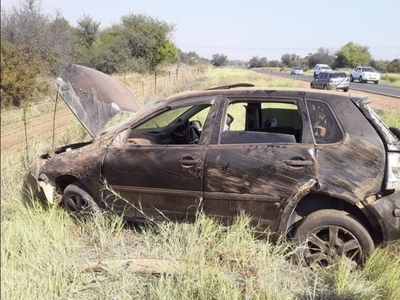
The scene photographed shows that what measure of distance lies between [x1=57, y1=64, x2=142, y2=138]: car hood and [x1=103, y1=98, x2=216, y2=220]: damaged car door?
0.46m

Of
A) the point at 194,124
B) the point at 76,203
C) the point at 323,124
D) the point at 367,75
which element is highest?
the point at 367,75

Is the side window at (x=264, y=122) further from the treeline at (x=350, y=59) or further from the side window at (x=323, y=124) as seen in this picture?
the treeline at (x=350, y=59)

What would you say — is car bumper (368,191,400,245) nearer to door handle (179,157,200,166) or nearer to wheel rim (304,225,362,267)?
wheel rim (304,225,362,267)

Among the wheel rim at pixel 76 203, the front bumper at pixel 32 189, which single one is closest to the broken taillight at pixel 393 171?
the wheel rim at pixel 76 203

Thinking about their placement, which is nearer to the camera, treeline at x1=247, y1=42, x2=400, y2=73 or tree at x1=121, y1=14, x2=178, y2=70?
tree at x1=121, y1=14, x2=178, y2=70

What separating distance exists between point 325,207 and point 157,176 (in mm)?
1601

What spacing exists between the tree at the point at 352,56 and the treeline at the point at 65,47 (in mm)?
59566

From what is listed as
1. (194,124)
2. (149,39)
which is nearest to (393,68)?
(149,39)

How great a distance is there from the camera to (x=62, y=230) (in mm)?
3533

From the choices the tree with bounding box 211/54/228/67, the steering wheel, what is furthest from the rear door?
the tree with bounding box 211/54/228/67

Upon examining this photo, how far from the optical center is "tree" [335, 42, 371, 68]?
86.4m

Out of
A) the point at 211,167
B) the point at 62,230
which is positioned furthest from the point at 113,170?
the point at 211,167

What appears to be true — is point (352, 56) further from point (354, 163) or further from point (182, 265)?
point (182, 265)

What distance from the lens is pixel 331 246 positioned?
3.23 metres
